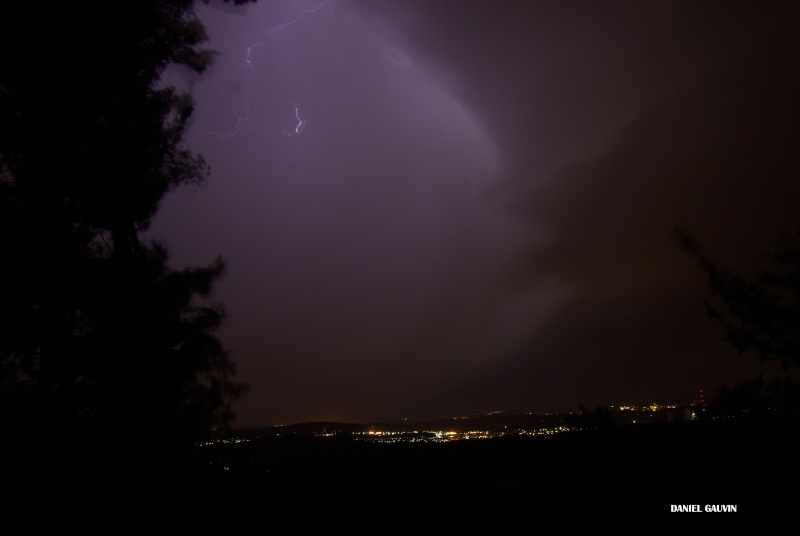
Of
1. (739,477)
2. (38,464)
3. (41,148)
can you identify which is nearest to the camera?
(739,477)

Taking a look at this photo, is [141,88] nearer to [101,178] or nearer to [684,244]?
[101,178]

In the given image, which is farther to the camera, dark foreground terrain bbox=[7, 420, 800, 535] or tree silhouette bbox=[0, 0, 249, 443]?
tree silhouette bbox=[0, 0, 249, 443]

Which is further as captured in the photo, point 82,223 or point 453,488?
point 82,223

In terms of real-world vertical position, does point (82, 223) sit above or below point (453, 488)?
above

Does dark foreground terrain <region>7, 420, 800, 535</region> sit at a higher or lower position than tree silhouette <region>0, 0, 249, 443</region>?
lower

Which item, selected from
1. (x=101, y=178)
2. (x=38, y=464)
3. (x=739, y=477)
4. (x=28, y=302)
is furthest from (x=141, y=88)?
(x=739, y=477)
